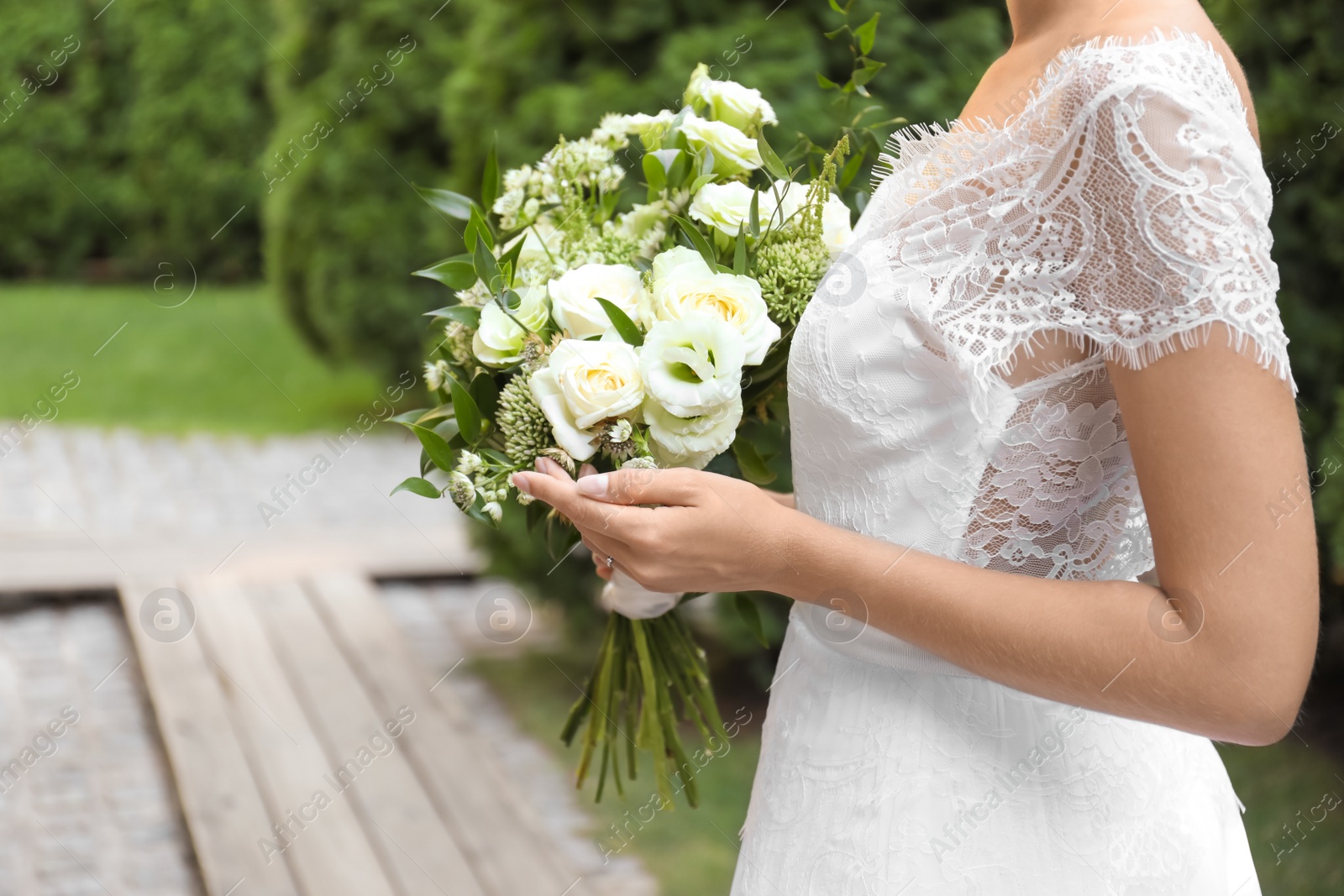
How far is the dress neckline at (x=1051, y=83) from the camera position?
3.45 ft

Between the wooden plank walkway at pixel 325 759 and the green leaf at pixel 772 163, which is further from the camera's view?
the wooden plank walkway at pixel 325 759

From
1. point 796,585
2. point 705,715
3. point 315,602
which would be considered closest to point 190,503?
point 315,602

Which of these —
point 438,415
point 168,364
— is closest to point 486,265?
point 438,415

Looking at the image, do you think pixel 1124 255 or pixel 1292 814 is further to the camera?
pixel 1292 814

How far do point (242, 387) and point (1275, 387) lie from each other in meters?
8.68

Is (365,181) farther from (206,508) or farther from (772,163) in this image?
(772,163)

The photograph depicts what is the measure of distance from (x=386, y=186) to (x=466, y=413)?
19.5 feet

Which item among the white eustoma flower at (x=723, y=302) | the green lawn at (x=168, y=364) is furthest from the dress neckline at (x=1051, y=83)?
the green lawn at (x=168, y=364)

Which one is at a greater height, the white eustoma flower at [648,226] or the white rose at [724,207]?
the white rose at [724,207]

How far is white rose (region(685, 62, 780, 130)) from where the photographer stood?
5.24 feet

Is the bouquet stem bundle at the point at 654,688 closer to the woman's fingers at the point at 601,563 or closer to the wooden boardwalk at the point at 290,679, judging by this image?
the woman's fingers at the point at 601,563

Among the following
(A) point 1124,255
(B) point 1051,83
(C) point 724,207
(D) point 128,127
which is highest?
(B) point 1051,83

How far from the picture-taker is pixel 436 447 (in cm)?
144

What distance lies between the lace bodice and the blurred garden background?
27 cm
